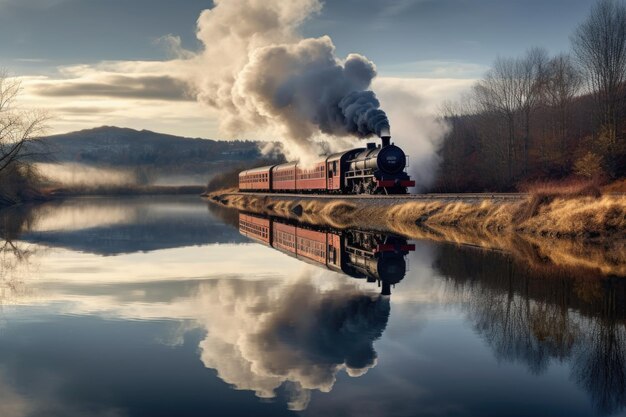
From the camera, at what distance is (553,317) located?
1123 centimetres

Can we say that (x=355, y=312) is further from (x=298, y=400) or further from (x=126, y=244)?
(x=126, y=244)

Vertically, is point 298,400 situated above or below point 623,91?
below

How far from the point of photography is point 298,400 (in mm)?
7062

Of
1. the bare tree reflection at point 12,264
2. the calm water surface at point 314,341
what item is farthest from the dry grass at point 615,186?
the bare tree reflection at point 12,264

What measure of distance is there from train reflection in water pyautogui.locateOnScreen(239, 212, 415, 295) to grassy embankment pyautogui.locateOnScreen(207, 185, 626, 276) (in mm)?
2343

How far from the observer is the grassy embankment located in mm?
20234

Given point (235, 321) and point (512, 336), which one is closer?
point (512, 336)

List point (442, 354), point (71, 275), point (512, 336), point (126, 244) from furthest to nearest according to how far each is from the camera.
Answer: point (126, 244)
point (71, 275)
point (512, 336)
point (442, 354)

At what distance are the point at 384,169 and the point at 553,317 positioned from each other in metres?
26.7

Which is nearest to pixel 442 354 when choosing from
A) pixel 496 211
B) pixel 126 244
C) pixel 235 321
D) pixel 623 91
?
pixel 235 321

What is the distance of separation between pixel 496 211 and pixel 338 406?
1001 inches

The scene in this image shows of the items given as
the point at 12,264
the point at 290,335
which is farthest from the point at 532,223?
the point at 12,264

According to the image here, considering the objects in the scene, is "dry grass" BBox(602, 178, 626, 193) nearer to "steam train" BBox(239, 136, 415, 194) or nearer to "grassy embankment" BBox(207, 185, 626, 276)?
"steam train" BBox(239, 136, 415, 194)

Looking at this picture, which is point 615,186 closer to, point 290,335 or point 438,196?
point 438,196
